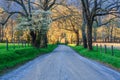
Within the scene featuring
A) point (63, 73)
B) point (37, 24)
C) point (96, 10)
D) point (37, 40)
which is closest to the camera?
point (63, 73)

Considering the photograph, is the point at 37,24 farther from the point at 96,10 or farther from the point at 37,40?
the point at 96,10

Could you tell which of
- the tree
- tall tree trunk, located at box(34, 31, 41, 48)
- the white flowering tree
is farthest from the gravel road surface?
the white flowering tree

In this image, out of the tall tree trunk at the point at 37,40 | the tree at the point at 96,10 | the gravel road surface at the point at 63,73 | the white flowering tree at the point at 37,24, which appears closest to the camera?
the gravel road surface at the point at 63,73

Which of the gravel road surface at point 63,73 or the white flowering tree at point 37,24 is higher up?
the white flowering tree at point 37,24

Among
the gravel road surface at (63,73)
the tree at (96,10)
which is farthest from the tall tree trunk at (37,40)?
the gravel road surface at (63,73)

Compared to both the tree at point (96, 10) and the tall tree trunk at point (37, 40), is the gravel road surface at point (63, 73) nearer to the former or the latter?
the tree at point (96, 10)

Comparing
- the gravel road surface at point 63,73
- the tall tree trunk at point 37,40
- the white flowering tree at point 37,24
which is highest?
the white flowering tree at point 37,24

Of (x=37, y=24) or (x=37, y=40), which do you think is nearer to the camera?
(x=37, y=40)

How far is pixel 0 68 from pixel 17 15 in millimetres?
40257

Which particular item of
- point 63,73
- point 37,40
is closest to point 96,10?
point 37,40

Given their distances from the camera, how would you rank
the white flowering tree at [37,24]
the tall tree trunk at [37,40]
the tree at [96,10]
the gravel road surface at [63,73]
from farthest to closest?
the white flowering tree at [37,24] → the tall tree trunk at [37,40] → the tree at [96,10] → the gravel road surface at [63,73]

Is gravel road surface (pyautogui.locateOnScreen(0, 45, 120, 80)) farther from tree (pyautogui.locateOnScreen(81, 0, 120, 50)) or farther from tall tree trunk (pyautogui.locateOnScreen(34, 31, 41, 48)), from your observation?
tall tree trunk (pyautogui.locateOnScreen(34, 31, 41, 48))

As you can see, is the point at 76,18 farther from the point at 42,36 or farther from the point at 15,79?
the point at 15,79

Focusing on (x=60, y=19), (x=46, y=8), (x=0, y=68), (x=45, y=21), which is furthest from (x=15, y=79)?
(x=60, y=19)
